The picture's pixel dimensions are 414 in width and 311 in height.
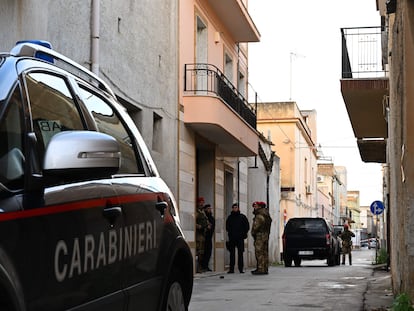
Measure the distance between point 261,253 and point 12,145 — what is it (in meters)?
16.5

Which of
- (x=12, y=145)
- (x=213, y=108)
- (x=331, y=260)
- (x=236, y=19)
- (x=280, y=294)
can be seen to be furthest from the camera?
(x=331, y=260)

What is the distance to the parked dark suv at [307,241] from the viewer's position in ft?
87.1

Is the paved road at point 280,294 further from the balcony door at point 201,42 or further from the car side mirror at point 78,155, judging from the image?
the car side mirror at point 78,155

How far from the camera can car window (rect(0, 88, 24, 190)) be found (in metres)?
3.06

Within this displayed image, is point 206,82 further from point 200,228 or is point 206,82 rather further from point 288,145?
point 288,145

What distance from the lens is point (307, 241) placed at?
2683 cm

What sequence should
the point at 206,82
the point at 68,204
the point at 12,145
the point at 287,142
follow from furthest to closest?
the point at 287,142 < the point at 206,82 < the point at 68,204 < the point at 12,145

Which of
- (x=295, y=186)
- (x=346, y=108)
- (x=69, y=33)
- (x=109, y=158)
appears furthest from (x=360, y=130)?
(x=295, y=186)

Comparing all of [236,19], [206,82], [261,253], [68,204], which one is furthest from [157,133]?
[68,204]

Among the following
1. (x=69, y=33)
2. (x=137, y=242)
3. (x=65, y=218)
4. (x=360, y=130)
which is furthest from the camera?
(x=360, y=130)

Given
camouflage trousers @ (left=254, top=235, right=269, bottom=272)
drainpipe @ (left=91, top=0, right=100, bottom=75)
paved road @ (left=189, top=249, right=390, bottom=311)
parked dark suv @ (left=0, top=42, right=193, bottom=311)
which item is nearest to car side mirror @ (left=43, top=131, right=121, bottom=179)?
parked dark suv @ (left=0, top=42, right=193, bottom=311)

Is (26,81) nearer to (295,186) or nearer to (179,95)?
(179,95)

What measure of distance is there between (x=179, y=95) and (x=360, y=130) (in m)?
6.97

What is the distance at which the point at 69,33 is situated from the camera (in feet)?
39.0
